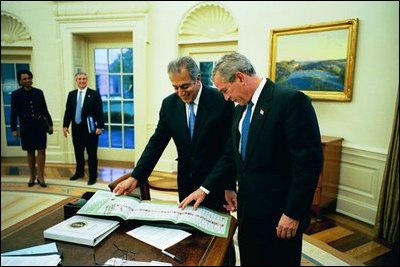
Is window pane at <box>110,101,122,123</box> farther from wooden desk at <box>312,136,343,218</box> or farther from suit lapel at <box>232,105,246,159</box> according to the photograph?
suit lapel at <box>232,105,246,159</box>

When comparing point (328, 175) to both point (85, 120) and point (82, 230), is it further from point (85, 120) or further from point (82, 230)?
point (85, 120)

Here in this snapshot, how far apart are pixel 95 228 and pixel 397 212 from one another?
260 cm

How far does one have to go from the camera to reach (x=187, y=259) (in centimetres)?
99

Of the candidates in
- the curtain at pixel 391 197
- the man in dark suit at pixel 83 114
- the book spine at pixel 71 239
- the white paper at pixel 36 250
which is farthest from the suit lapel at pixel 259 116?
the man in dark suit at pixel 83 114

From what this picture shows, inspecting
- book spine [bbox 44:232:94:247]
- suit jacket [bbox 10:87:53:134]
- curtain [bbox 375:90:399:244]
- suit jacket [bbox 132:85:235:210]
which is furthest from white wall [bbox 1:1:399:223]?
book spine [bbox 44:232:94:247]

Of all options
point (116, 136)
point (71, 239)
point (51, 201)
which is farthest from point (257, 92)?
point (116, 136)

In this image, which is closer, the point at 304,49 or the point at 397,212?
the point at 397,212

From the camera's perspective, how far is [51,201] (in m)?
3.45

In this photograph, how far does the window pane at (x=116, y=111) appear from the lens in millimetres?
5199

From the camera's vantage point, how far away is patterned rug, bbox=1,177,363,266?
1.92 ft

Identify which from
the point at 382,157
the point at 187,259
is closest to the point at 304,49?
the point at 382,157

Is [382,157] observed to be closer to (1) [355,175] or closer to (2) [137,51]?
(1) [355,175]

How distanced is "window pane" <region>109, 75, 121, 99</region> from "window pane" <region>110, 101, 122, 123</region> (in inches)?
4.7

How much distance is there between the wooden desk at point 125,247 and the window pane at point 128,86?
408cm
